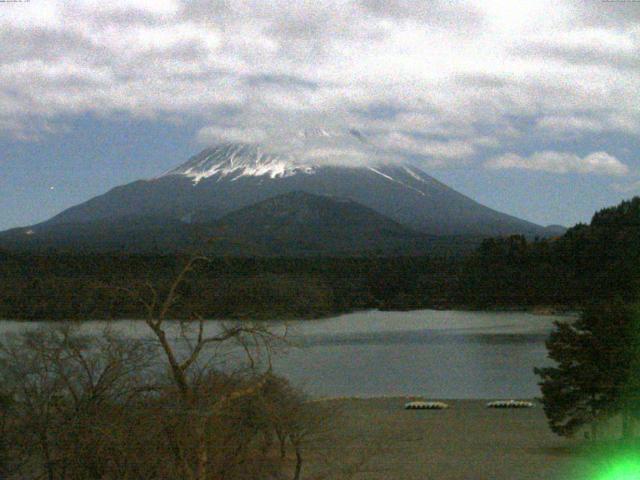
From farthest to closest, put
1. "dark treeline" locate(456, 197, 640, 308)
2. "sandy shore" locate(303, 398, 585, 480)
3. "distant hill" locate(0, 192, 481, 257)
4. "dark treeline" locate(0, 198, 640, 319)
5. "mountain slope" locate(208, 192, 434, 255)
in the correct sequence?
"mountain slope" locate(208, 192, 434, 255) < "distant hill" locate(0, 192, 481, 257) < "dark treeline" locate(456, 197, 640, 308) < "dark treeline" locate(0, 198, 640, 319) < "sandy shore" locate(303, 398, 585, 480)

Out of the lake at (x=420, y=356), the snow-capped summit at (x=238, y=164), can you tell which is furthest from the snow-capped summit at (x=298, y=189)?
the lake at (x=420, y=356)

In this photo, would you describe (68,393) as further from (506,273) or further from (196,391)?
(506,273)

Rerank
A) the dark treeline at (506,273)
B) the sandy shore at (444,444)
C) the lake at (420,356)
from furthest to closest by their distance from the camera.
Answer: the dark treeline at (506,273), the lake at (420,356), the sandy shore at (444,444)

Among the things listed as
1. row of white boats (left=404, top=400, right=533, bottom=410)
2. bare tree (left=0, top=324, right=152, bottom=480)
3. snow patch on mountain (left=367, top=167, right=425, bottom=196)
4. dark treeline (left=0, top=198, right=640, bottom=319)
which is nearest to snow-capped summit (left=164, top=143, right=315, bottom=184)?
snow patch on mountain (left=367, top=167, right=425, bottom=196)

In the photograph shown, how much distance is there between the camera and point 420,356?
31844 millimetres

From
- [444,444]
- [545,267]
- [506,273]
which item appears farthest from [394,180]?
[444,444]

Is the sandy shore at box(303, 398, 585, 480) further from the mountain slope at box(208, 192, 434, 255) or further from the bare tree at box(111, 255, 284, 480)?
the mountain slope at box(208, 192, 434, 255)

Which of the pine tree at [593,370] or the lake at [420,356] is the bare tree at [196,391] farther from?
the lake at [420,356]

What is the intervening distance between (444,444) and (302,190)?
246ft

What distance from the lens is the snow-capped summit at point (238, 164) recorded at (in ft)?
349

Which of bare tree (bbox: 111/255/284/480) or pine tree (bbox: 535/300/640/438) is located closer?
bare tree (bbox: 111/255/284/480)

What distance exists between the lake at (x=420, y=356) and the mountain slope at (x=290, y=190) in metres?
35.8

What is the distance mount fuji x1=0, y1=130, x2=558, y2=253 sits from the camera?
269 ft

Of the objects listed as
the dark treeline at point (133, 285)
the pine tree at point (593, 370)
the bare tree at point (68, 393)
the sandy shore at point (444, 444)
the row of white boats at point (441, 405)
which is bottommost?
the row of white boats at point (441, 405)
